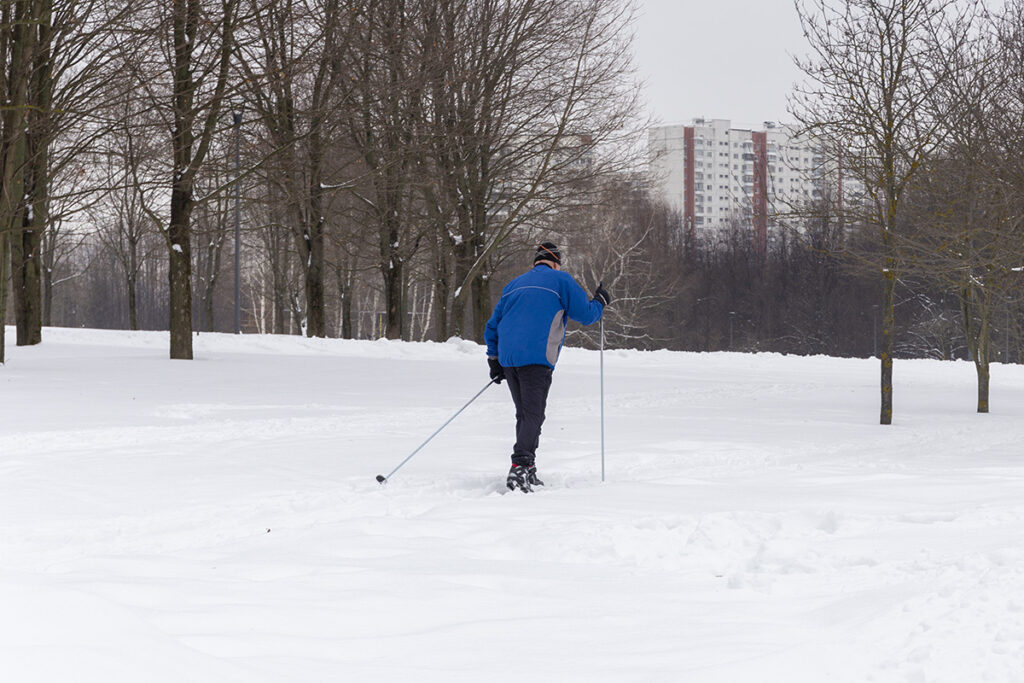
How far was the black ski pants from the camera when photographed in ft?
24.5

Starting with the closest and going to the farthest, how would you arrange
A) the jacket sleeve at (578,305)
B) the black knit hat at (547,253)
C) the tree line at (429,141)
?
the jacket sleeve at (578,305) → the black knit hat at (547,253) → the tree line at (429,141)

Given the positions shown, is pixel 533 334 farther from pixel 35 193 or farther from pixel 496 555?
pixel 35 193

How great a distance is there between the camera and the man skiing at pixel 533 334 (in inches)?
297

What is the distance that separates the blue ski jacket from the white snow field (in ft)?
3.29

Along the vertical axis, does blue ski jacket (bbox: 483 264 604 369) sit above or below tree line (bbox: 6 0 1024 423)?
below

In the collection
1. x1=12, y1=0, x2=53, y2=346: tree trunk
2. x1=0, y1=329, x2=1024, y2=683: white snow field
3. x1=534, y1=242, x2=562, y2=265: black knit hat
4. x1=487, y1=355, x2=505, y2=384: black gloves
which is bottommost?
x1=0, y1=329, x2=1024, y2=683: white snow field

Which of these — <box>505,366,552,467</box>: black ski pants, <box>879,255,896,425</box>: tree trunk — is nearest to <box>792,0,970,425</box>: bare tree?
<box>879,255,896,425</box>: tree trunk

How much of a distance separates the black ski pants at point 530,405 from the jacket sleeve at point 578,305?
476 mm

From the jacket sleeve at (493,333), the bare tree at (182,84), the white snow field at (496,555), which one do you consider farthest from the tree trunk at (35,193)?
the jacket sleeve at (493,333)

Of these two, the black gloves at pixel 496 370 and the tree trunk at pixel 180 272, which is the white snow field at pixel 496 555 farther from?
the tree trunk at pixel 180 272

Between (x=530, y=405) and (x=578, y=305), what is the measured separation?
84 centimetres

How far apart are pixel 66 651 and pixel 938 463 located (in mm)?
7809

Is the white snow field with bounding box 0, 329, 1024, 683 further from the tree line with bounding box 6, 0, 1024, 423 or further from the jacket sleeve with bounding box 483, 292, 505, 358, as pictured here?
the tree line with bounding box 6, 0, 1024, 423

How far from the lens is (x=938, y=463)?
29.9ft
